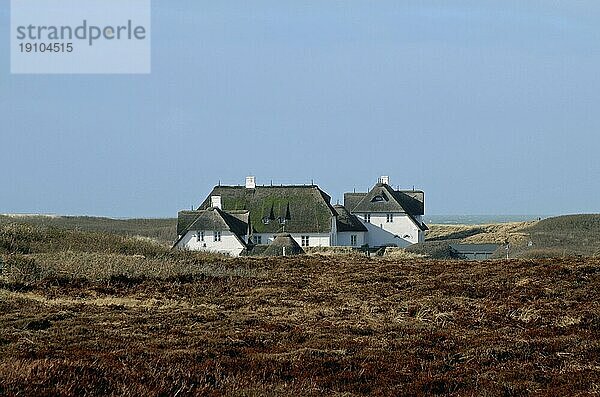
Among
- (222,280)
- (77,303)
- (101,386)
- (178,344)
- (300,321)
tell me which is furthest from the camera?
(222,280)

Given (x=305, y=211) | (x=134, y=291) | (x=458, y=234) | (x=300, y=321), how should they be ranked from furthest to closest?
(x=458, y=234) → (x=305, y=211) → (x=134, y=291) → (x=300, y=321)

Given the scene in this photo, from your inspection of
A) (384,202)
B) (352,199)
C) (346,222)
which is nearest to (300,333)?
(346,222)

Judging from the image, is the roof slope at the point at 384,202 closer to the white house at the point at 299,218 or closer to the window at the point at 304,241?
the white house at the point at 299,218

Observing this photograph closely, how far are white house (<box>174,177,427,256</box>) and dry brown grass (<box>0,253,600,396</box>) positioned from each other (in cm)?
2683

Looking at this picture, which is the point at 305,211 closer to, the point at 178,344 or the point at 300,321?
the point at 300,321

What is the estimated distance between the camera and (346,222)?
7000cm

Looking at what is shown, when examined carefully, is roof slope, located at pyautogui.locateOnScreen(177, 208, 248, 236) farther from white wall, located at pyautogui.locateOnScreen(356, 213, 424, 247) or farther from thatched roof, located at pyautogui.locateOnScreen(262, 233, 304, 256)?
white wall, located at pyautogui.locateOnScreen(356, 213, 424, 247)

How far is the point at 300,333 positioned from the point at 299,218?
48764mm

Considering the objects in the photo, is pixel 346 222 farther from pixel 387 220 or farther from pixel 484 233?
pixel 484 233

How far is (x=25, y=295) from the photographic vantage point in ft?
80.2

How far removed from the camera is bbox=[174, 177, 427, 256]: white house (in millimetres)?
60375

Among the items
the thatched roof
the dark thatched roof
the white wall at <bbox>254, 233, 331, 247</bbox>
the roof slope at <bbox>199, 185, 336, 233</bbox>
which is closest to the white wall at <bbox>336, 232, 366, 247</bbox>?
the dark thatched roof

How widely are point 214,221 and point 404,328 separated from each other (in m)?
41.9

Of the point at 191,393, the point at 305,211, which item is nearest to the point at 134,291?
the point at 191,393
